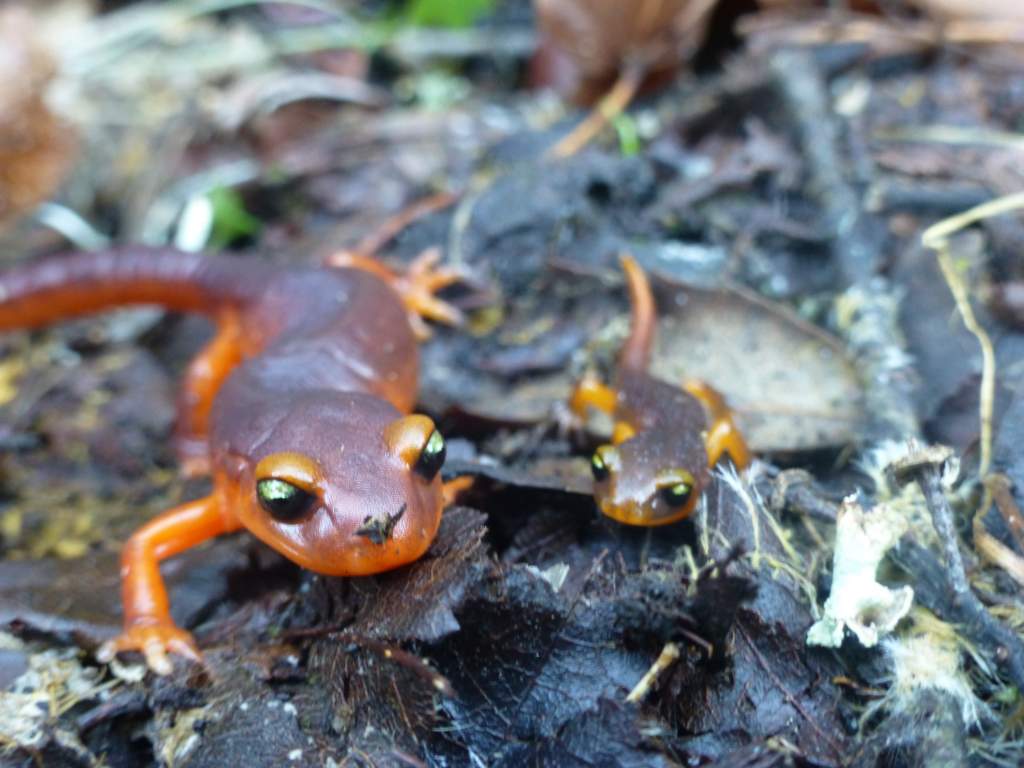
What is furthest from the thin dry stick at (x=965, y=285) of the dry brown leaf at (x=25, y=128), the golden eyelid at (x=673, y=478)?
the dry brown leaf at (x=25, y=128)

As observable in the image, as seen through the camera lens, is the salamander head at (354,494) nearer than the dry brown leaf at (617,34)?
Yes

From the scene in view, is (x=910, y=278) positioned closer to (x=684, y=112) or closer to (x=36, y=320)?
(x=684, y=112)

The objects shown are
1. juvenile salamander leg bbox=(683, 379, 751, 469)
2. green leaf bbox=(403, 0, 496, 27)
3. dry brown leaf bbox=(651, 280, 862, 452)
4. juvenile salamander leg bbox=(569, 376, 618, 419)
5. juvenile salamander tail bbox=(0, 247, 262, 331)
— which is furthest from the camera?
green leaf bbox=(403, 0, 496, 27)

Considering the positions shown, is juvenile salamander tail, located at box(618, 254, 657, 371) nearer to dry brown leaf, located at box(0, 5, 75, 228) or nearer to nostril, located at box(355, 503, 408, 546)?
nostril, located at box(355, 503, 408, 546)

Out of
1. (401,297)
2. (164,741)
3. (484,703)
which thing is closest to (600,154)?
(401,297)

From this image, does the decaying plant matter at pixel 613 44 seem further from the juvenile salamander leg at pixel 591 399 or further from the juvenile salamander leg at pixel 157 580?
the juvenile salamander leg at pixel 157 580

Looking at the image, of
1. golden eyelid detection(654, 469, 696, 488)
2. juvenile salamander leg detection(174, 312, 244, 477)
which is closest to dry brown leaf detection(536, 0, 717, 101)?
juvenile salamander leg detection(174, 312, 244, 477)
